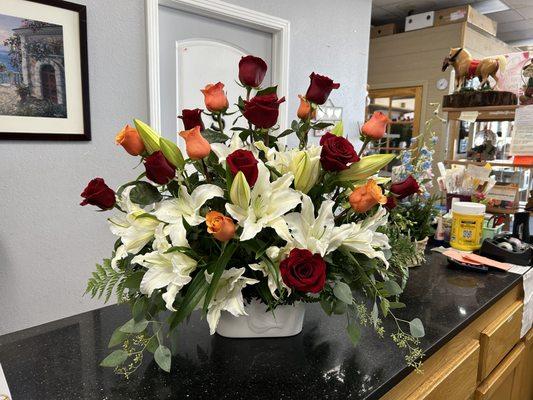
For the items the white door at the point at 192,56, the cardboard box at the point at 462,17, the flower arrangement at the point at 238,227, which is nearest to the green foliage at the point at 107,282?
the flower arrangement at the point at 238,227

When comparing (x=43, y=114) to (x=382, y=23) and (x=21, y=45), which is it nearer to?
(x=21, y=45)

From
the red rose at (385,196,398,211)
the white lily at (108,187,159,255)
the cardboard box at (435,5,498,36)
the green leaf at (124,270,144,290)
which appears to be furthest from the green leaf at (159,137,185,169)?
the cardboard box at (435,5,498,36)

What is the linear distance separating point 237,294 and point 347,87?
290 centimetres

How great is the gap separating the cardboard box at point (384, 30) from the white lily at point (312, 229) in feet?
17.4

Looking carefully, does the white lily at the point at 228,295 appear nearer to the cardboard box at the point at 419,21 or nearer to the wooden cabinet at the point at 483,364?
the wooden cabinet at the point at 483,364

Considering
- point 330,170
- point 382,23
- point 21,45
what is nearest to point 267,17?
point 21,45

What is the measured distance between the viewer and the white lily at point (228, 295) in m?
0.69

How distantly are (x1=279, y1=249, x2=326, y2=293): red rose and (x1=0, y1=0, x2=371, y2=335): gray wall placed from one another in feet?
5.32

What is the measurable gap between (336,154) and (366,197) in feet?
0.29

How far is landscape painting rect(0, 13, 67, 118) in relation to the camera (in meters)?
1.72

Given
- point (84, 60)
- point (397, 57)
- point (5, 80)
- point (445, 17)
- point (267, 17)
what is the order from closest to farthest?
point (5, 80), point (84, 60), point (267, 17), point (445, 17), point (397, 57)

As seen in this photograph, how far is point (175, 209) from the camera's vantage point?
2.28 feet

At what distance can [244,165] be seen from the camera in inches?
25.2

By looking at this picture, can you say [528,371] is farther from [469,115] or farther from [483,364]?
[469,115]
